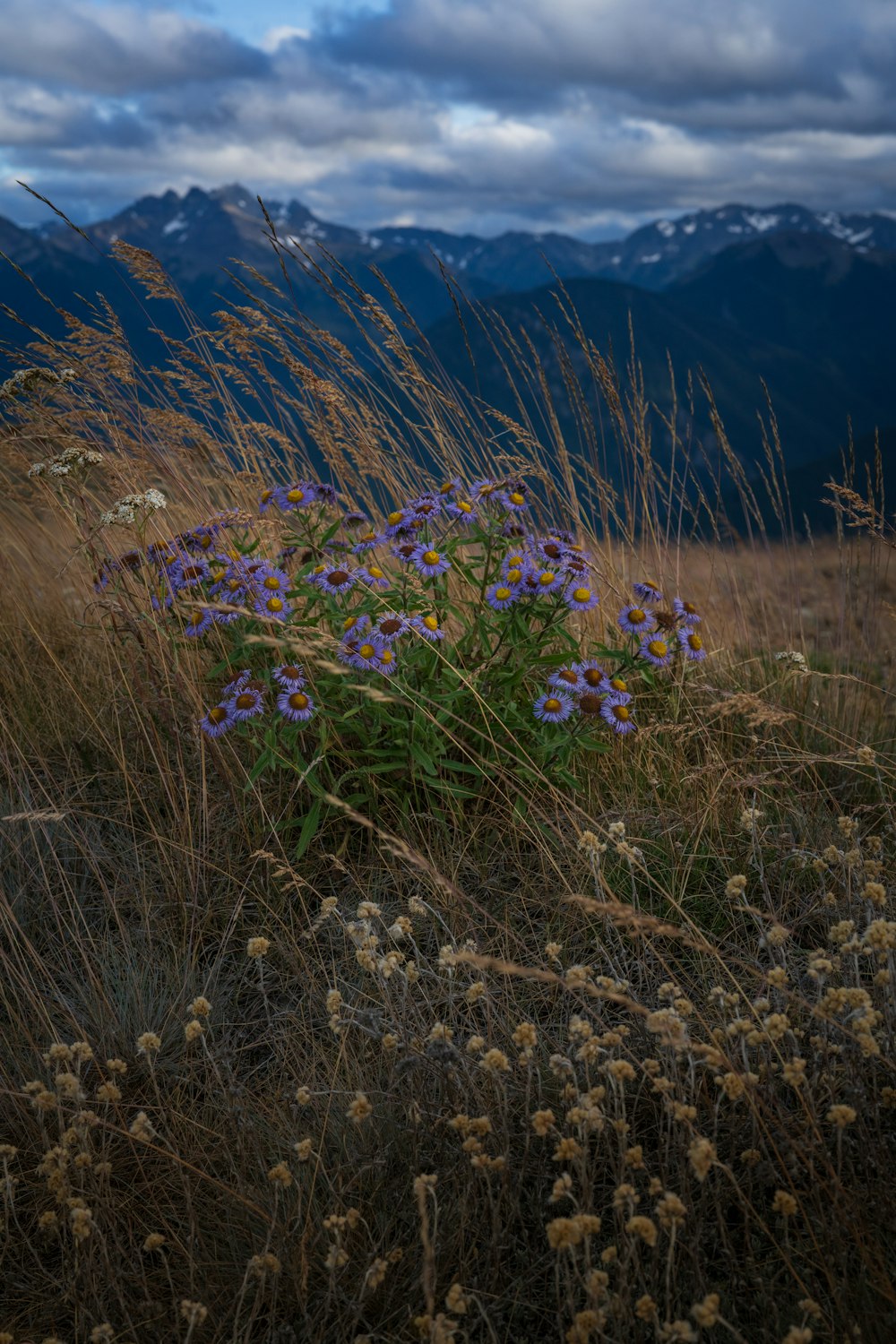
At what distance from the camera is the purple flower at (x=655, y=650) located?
2285mm

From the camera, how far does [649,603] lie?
2.73 metres

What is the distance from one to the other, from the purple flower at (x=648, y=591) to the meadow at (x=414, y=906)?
0.28ft

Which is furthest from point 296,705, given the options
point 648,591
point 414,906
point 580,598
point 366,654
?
point 648,591

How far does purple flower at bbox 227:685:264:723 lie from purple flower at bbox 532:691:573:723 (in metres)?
0.72

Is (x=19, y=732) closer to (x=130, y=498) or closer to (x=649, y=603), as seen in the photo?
(x=130, y=498)

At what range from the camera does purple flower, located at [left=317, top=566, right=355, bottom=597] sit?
7.32ft

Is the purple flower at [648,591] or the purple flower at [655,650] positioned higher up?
the purple flower at [648,591]

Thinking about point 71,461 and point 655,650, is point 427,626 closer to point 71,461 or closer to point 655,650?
point 655,650

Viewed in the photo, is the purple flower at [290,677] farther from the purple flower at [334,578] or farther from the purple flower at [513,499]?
the purple flower at [513,499]

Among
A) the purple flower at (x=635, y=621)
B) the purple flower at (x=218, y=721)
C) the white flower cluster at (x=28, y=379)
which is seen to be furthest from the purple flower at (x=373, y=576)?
the white flower cluster at (x=28, y=379)

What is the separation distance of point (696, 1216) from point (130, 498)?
1.99m

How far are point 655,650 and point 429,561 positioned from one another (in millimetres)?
673

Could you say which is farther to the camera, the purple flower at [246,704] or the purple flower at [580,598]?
the purple flower at [580,598]

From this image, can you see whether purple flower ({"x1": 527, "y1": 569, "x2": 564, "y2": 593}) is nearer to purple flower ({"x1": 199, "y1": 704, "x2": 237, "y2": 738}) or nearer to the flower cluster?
the flower cluster
